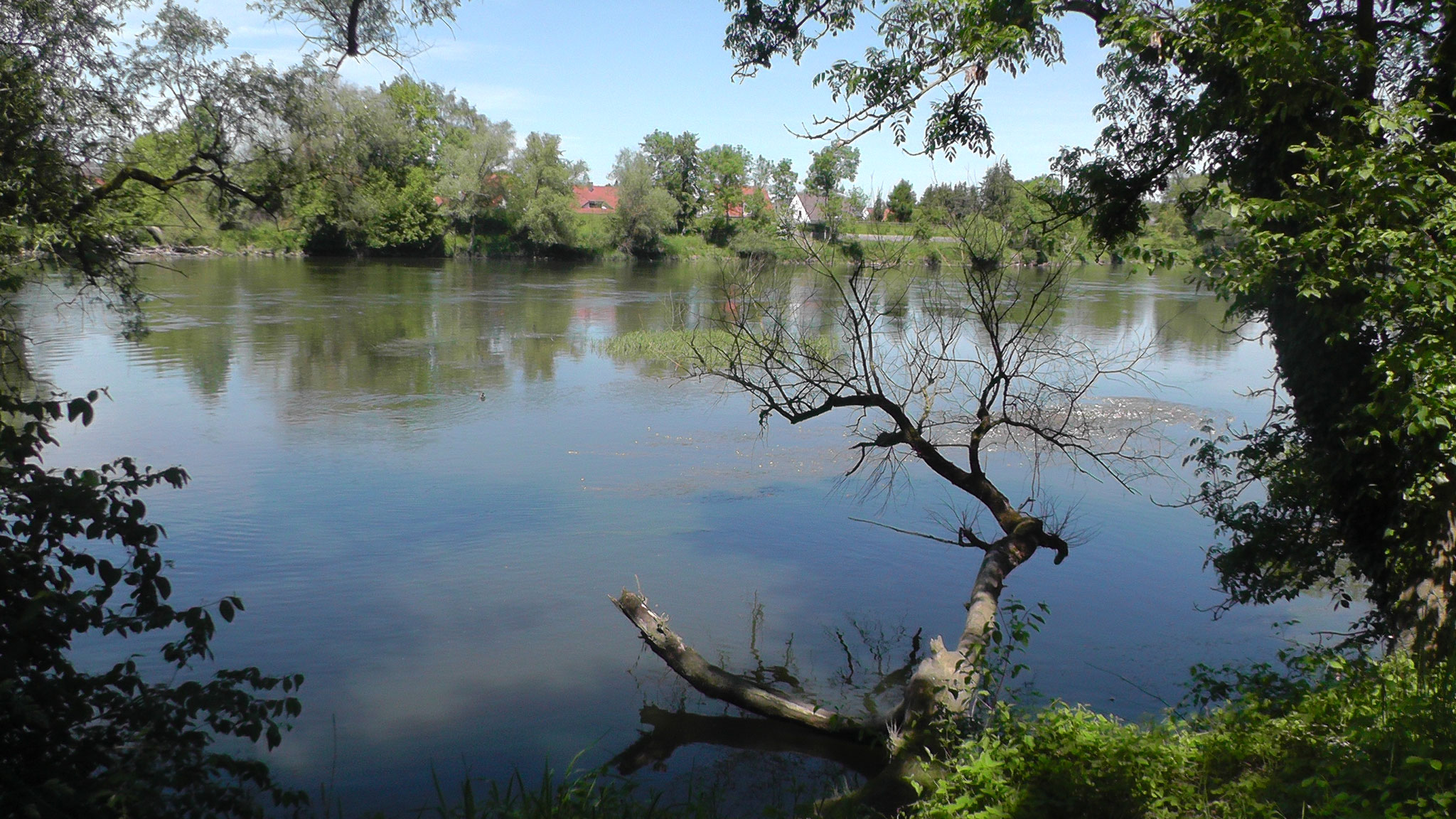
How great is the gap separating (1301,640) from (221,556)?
940 cm

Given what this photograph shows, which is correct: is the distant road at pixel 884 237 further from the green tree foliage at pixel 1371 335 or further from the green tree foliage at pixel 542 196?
the green tree foliage at pixel 542 196

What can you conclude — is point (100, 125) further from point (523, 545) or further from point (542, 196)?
point (542, 196)

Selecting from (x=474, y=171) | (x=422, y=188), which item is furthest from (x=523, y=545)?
(x=474, y=171)

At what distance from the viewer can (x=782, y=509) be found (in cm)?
1160

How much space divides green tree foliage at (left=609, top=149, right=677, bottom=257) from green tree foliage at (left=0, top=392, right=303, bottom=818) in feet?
165

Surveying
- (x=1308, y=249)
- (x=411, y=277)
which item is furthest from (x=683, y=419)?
(x=411, y=277)

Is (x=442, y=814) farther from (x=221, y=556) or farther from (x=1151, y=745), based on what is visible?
(x=221, y=556)

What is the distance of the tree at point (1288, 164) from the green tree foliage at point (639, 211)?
46.8m

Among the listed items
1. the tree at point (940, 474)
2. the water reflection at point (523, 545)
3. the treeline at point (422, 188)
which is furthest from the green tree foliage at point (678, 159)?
the tree at point (940, 474)

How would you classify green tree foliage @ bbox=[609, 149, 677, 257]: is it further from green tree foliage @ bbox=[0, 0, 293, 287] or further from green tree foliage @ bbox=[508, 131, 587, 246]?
green tree foliage @ bbox=[0, 0, 293, 287]

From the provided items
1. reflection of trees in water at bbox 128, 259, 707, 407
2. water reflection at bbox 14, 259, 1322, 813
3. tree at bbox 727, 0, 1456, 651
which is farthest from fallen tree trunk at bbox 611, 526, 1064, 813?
reflection of trees in water at bbox 128, 259, 707, 407

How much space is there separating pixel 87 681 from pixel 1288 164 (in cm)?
634

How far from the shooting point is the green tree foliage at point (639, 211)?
5344 cm

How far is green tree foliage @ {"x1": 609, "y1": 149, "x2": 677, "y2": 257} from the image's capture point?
175ft
